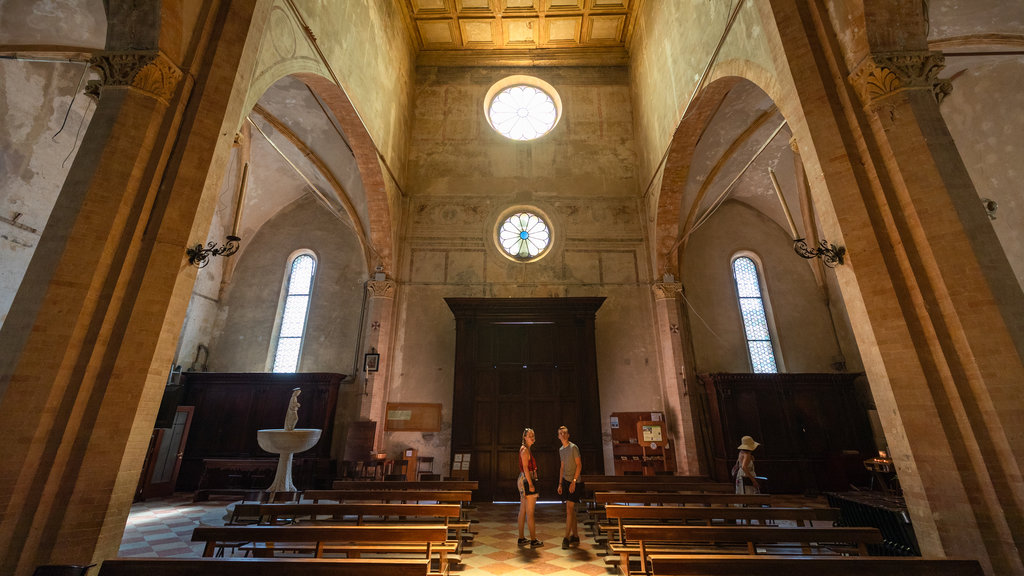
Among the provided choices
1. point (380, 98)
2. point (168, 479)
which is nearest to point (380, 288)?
point (380, 98)

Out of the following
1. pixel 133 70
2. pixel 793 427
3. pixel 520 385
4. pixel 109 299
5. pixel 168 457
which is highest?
pixel 133 70

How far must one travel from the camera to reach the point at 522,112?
13.8 metres

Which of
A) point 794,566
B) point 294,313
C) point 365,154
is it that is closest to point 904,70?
point 794,566

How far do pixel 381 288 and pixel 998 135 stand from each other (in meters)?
12.7

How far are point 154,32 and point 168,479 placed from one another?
977 centimetres

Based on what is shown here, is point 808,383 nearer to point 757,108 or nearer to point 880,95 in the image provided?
point 757,108

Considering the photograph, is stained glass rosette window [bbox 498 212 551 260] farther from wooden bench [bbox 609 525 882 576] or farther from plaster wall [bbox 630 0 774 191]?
wooden bench [bbox 609 525 882 576]

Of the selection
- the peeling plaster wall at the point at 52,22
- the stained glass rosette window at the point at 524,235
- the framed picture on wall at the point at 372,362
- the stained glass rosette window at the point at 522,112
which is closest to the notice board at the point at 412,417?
the framed picture on wall at the point at 372,362

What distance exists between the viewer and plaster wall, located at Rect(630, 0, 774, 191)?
663cm

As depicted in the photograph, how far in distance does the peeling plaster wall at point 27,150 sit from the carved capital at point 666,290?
12.3 m

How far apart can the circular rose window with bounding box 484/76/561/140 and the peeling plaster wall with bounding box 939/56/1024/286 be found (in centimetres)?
889

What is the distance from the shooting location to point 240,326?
1246 cm

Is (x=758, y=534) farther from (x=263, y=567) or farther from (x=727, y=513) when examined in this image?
(x=263, y=567)

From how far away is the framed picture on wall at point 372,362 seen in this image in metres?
10.4
